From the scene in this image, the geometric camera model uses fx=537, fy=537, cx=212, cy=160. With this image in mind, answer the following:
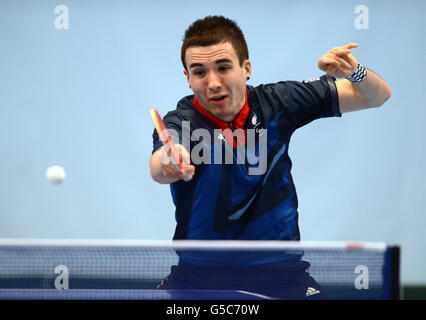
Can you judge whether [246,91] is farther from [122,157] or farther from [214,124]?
[122,157]

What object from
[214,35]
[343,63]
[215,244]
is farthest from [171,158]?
[343,63]

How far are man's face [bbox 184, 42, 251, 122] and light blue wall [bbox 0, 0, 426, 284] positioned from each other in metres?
1.96

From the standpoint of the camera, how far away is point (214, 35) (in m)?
2.33

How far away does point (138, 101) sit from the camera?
4289 millimetres

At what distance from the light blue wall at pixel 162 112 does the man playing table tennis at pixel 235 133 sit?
71.6 inches

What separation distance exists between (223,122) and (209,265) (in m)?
0.69

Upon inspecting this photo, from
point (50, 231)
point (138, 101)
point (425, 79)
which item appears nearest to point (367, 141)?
point (425, 79)

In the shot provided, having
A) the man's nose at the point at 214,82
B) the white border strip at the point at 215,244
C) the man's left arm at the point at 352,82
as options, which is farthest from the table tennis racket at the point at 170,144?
the man's left arm at the point at 352,82

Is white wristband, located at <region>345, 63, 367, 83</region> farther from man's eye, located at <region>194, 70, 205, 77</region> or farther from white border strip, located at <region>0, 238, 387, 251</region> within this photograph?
white border strip, located at <region>0, 238, 387, 251</region>

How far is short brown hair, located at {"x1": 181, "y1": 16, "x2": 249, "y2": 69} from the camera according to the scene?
7.62 feet

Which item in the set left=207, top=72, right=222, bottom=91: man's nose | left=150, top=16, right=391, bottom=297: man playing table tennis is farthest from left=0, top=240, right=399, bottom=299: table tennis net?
left=207, top=72, right=222, bottom=91: man's nose

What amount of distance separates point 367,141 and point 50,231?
2.63 m

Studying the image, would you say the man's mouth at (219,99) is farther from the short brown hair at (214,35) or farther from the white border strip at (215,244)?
the white border strip at (215,244)

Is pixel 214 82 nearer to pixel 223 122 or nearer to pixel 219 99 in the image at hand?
pixel 219 99
